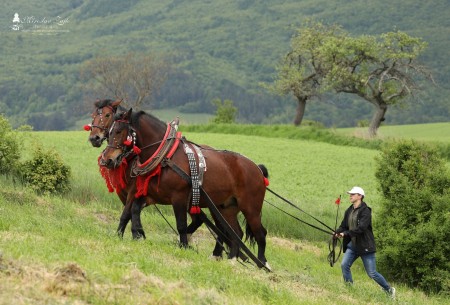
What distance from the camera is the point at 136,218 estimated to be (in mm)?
11602

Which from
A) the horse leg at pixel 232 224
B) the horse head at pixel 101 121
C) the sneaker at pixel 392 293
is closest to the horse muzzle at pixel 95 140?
the horse head at pixel 101 121

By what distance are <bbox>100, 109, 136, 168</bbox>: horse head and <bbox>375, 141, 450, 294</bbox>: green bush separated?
6962mm

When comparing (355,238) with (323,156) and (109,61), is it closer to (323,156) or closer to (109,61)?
(323,156)

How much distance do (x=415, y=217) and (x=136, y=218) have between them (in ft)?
23.9

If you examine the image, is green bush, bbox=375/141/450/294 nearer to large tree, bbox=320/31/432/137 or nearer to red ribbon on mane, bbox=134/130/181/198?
red ribbon on mane, bbox=134/130/181/198

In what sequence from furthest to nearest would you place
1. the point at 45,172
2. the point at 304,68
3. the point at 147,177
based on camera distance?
the point at 304,68 < the point at 45,172 < the point at 147,177

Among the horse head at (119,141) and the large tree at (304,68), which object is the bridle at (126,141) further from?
the large tree at (304,68)

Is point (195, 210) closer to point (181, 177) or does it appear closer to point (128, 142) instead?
point (181, 177)

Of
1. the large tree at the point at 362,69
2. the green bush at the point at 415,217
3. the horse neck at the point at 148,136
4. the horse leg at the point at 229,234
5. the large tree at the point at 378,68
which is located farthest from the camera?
the large tree at the point at 362,69

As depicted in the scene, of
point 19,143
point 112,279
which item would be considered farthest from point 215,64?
point 112,279

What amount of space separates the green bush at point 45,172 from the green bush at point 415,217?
26.7ft

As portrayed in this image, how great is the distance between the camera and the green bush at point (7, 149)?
→ 19.1 m

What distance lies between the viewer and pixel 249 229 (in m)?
13.0

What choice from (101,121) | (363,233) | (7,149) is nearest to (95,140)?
(101,121)
